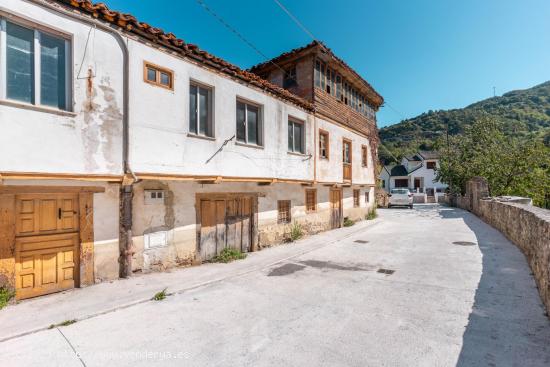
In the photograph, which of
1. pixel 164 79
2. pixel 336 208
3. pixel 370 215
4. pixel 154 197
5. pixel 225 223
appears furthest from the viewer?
pixel 370 215

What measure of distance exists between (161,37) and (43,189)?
14.5ft

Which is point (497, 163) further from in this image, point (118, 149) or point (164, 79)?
point (118, 149)

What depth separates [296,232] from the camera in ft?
40.9

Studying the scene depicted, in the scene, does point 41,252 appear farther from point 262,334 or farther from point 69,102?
point 262,334

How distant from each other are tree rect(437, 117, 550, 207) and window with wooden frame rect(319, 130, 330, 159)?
18058mm

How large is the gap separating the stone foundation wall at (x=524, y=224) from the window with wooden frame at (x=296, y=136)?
26.1ft

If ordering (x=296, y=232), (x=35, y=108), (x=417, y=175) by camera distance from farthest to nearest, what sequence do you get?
(x=417, y=175), (x=296, y=232), (x=35, y=108)

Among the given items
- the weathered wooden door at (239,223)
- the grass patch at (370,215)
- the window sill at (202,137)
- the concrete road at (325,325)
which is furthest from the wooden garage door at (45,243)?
the grass patch at (370,215)

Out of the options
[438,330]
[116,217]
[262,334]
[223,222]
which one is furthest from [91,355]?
[223,222]

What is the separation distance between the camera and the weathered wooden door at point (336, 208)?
15.4 meters

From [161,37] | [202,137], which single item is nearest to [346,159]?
[202,137]

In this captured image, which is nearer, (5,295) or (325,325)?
(325,325)

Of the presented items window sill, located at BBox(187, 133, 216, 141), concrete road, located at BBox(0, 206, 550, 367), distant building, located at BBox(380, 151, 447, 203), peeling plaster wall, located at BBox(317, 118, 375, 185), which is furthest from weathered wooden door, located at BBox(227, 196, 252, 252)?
distant building, located at BBox(380, 151, 447, 203)

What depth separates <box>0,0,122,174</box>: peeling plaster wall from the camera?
491 cm
